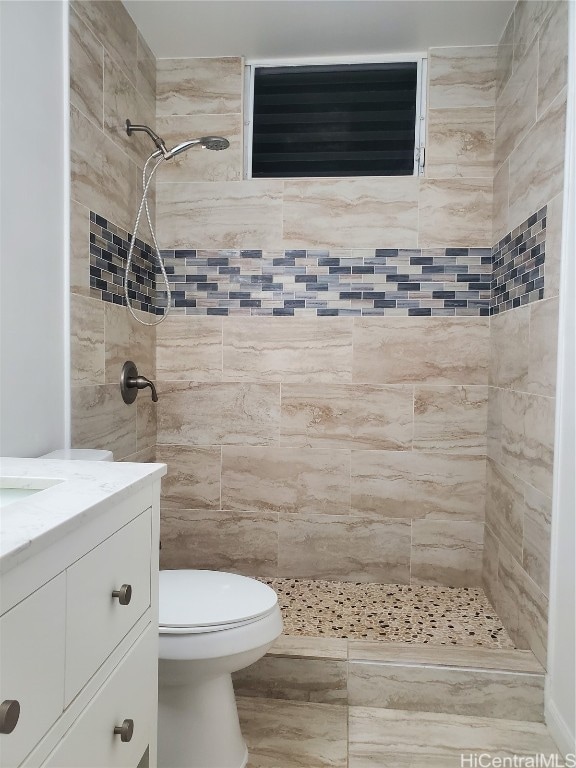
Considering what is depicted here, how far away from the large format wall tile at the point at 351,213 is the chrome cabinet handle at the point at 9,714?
7.26 ft

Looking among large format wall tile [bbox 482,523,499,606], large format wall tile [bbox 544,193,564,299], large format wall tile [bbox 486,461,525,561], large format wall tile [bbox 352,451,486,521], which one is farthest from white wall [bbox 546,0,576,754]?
large format wall tile [bbox 352,451,486,521]

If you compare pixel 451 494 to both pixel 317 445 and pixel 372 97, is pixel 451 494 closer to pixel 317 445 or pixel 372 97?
pixel 317 445

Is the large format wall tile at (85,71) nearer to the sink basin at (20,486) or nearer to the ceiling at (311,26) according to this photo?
the ceiling at (311,26)

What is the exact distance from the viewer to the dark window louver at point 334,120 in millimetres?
2582

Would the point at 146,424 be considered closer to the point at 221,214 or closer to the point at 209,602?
the point at 221,214

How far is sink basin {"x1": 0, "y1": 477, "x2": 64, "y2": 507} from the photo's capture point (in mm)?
1120

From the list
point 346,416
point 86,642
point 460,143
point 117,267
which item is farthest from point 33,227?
point 460,143

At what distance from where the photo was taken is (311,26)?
2.36 meters

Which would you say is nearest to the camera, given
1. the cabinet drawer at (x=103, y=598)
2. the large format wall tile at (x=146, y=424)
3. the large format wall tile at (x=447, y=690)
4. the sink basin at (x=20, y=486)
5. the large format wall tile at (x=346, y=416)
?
the cabinet drawer at (x=103, y=598)

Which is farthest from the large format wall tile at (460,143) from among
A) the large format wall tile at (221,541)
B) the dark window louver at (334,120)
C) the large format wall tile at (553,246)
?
the large format wall tile at (221,541)

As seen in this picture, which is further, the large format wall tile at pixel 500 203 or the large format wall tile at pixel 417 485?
the large format wall tile at pixel 417 485

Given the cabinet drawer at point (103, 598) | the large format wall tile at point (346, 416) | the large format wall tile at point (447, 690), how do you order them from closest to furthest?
the cabinet drawer at point (103, 598)
the large format wall tile at point (447, 690)
the large format wall tile at point (346, 416)

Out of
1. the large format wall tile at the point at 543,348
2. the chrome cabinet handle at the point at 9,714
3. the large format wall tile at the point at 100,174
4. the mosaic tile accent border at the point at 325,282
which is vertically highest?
the large format wall tile at the point at 100,174

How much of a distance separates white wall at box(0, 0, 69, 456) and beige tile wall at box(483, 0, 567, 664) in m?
1.56
